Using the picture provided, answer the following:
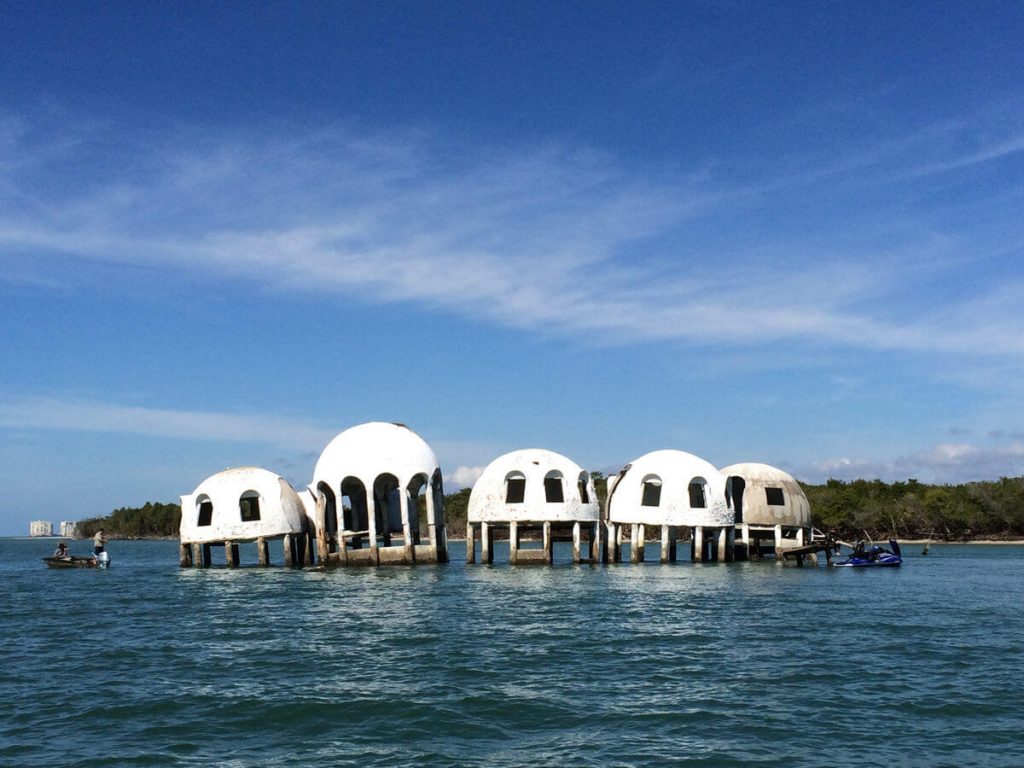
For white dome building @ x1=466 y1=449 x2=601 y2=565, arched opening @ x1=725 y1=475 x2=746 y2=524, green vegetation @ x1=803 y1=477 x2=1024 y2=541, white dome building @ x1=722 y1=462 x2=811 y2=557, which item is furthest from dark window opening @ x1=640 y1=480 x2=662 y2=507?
green vegetation @ x1=803 y1=477 x2=1024 y2=541

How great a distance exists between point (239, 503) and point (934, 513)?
89.0 m

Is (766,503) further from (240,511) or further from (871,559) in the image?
(240,511)

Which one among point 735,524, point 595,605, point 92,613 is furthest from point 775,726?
point 735,524

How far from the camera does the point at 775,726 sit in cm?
1889

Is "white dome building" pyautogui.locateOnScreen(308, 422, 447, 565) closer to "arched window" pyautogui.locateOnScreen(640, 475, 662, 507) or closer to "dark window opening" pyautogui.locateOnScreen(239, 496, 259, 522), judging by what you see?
"dark window opening" pyautogui.locateOnScreen(239, 496, 259, 522)

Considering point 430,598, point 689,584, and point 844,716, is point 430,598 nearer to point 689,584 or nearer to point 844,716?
point 689,584

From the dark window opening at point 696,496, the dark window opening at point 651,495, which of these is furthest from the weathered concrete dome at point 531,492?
the dark window opening at point 651,495

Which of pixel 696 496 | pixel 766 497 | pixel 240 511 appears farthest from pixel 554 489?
pixel 240 511

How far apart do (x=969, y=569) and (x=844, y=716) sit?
51792 millimetres

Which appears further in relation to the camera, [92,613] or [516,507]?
[516,507]

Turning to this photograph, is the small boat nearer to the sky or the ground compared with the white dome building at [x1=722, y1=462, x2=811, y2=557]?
nearer to the ground

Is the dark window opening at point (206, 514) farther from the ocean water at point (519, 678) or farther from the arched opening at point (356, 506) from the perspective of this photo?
the ocean water at point (519, 678)

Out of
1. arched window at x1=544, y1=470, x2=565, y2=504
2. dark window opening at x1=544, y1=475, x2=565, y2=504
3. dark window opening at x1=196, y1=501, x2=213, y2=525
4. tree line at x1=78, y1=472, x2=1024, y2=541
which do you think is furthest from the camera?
tree line at x1=78, y1=472, x2=1024, y2=541

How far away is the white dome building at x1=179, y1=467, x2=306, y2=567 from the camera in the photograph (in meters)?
63.1
